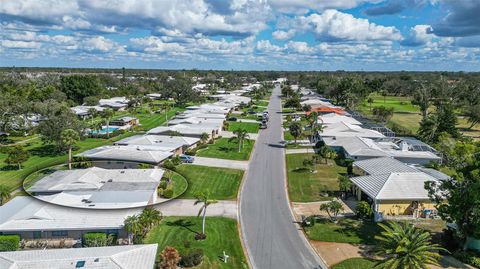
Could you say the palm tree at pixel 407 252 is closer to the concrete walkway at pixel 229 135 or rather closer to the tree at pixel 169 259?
the tree at pixel 169 259

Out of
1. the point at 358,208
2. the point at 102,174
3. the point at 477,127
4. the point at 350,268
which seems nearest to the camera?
the point at 350,268

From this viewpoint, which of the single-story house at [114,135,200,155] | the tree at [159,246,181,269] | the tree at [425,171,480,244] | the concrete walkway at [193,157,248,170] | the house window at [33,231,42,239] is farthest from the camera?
the single-story house at [114,135,200,155]

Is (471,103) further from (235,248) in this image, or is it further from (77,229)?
(77,229)

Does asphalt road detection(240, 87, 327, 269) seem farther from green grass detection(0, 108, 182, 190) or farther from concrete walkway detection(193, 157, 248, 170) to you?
green grass detection(0, 108, 182, 190)

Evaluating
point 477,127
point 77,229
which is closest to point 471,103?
point 477,127

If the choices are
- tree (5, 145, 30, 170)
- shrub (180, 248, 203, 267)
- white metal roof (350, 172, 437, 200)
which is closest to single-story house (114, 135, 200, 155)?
tree (5, 145, 30, 170)

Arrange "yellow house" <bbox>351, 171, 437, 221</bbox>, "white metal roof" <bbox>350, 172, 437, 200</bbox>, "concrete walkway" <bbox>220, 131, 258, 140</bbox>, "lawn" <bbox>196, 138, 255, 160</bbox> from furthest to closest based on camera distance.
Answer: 1. "concrete walkway" <bbox>220, 131, 258, 140</bbox>
2. "lawn" <bbox>196, 138, 255, 160</bbox>
3. "white metal roof" <bbox>350, 172, 437, 200</bbox>
4. "yellow house" <bbox>351, 171, 437, 221</bbox>

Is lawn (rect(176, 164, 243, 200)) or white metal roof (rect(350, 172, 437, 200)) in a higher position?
white metal roof (rect(350, 172, 437, 200))
